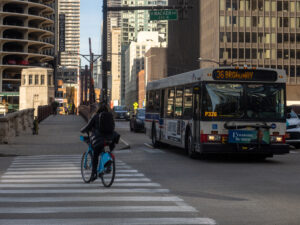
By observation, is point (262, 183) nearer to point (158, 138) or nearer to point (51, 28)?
point (158, 138)

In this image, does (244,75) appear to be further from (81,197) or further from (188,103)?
(81,197)

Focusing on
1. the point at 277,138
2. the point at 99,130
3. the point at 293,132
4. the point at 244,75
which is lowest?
the point at 293,132

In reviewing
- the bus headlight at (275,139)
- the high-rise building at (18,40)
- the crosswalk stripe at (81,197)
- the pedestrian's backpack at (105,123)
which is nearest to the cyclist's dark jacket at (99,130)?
the pedestrian's backpack at (105,123)

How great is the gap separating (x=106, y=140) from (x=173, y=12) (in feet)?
76.9

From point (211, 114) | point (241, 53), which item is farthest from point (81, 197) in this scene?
point (241, 53)

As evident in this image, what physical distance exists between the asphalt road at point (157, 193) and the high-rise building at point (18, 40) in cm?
9972

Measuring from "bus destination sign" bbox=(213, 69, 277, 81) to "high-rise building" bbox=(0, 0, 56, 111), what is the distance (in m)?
98.5

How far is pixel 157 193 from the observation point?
33.1 ft

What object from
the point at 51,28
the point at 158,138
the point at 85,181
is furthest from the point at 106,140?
the point at 51,28

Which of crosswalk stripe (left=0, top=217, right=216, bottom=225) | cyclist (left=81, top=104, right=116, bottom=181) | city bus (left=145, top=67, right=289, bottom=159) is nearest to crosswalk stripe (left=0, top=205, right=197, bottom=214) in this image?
crosswalk stripe (left=0, top=217, right=216, bottom=225)

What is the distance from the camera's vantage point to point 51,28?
148000 millimetres

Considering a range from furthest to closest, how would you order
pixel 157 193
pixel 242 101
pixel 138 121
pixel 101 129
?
pixel 138 121 → pixel 242 101 → pixel 101 129 → pixel 157 193

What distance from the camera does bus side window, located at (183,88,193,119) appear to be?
58.5 feet

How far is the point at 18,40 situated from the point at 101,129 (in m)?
106
